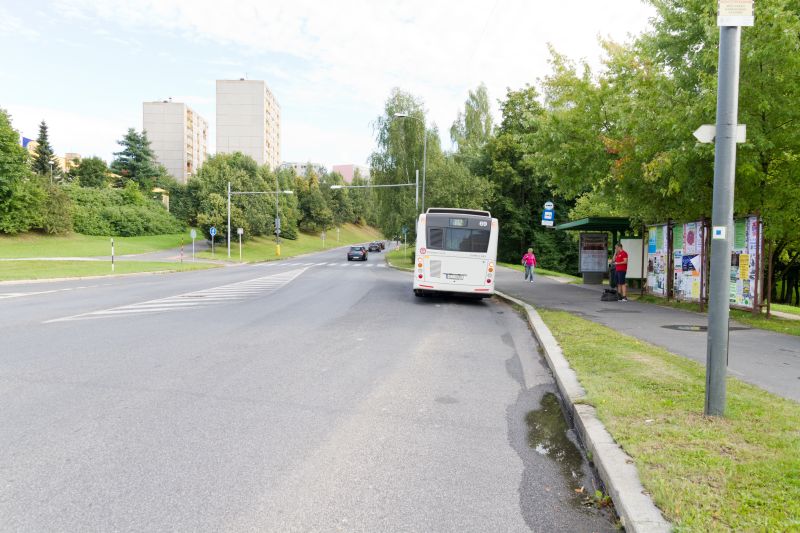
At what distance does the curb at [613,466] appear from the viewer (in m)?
3.16

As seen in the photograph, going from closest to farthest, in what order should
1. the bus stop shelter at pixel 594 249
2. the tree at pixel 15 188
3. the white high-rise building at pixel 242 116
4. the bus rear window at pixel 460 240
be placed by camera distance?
the bus rear window at pixel 460 240
the bus stop shelter at pixel 594 249
the tree at pixel 15 188
the white high-rise building at pixel 242 116

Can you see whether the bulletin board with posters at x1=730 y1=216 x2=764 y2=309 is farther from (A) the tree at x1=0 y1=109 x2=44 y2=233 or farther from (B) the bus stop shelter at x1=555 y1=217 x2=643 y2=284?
(A) the tree at x1=0 y1=109 x2=44 y2=233

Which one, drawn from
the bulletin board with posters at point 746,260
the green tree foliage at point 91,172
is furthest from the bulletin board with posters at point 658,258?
the green tree foliage at point 91,172

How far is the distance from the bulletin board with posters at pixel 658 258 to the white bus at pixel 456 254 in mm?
5212

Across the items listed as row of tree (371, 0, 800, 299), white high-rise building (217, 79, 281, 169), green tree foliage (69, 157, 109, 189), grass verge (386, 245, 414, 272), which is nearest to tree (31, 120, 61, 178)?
green tree foliage (69, 157, 109, 189)

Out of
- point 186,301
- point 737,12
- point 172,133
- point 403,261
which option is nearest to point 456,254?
point 186,301

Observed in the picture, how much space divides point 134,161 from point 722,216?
94.9m

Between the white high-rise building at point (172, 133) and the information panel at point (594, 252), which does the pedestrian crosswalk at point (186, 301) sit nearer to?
the information panel at point (594, 252)

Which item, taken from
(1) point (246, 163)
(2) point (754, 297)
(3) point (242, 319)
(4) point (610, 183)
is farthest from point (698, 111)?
(1) point (246, 163)

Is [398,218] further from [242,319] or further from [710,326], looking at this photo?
[710,326]

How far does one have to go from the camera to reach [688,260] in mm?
15875

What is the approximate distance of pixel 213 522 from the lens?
10.7 feet

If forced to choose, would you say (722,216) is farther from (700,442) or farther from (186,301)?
(186,301)

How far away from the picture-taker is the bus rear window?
1712 centimetres
